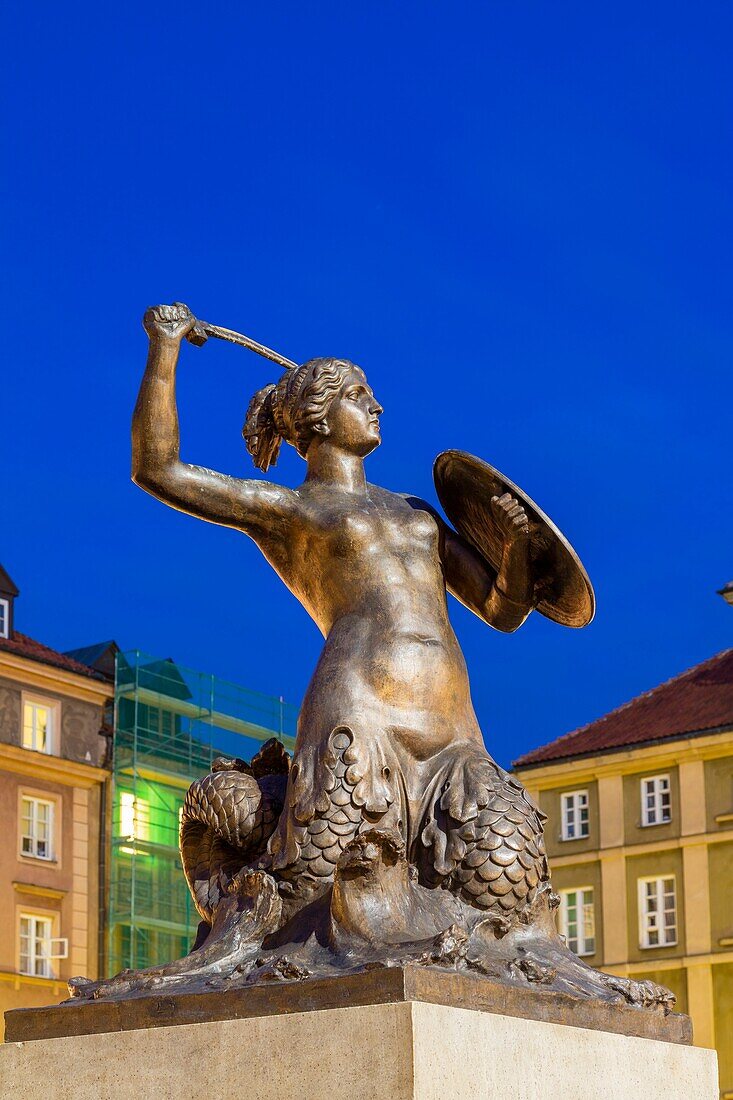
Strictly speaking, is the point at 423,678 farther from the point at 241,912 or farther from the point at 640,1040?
the point at 640,1040

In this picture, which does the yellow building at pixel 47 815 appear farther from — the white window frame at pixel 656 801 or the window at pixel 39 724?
the white window frame at pixel 656 801

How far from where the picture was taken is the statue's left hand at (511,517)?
6.57m

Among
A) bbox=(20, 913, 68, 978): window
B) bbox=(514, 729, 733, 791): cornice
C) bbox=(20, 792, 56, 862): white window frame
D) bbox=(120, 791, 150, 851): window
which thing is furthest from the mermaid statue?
bbox=(514, 729, 733, 791): cornice

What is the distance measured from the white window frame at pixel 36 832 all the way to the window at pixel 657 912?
1260 cm

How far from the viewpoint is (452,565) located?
22.7ft

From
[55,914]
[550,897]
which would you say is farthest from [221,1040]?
[55,914]

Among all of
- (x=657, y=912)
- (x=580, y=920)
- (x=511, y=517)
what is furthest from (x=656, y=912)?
(x=511, y=517)

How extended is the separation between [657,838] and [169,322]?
35.1 m

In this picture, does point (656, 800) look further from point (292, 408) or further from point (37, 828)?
point (292, 408)

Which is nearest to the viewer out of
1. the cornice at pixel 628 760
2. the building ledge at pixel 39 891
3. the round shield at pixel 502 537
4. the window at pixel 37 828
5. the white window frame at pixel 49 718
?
the round shield at pixel 502 537

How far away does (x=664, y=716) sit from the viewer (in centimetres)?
4134

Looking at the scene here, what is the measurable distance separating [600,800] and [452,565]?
35.3 metres

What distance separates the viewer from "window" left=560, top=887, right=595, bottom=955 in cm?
4103

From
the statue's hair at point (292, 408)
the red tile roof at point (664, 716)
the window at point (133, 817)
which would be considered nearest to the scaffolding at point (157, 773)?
the window at point (133, 817)
